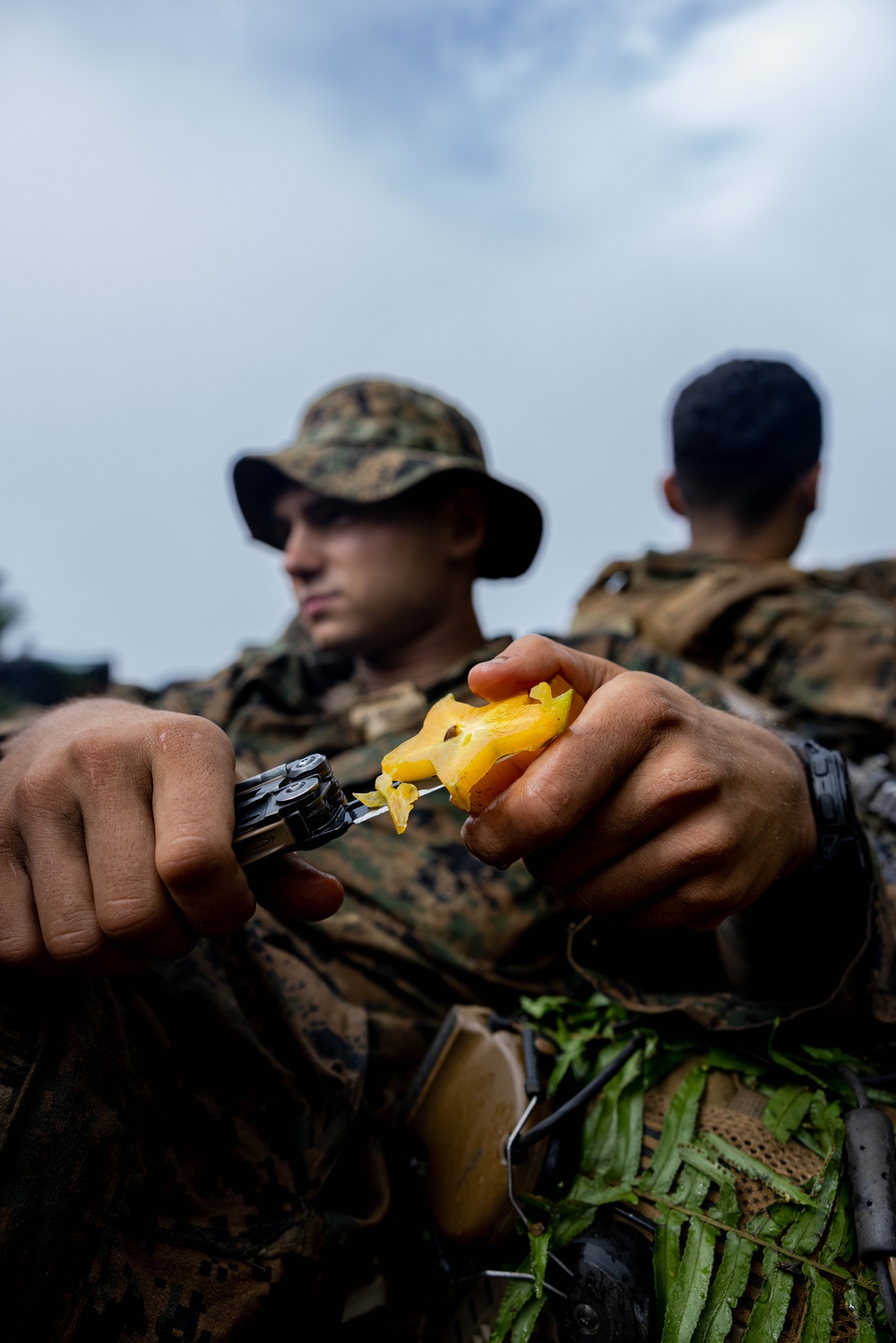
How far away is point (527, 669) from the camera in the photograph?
3.63 feet

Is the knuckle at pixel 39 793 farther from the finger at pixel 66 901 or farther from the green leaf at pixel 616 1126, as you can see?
the green leaf at pixel 616 1126

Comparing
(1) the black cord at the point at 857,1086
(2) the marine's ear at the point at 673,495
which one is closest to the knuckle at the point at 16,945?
(1) the black cord at the point at 857,1086

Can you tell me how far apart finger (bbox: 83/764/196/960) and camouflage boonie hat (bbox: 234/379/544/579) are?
1.80 meters

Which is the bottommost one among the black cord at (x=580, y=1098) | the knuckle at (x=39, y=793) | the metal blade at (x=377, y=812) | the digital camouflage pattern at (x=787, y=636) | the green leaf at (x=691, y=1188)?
the green leaf at (x=691, y=1188)

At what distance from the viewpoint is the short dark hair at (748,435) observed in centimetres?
391

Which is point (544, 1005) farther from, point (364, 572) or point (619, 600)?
point (619, 600)

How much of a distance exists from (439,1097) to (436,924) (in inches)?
18.2

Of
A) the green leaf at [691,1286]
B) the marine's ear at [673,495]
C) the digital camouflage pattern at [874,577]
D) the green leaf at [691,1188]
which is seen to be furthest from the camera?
the digital camouflage pattern at [874,577]

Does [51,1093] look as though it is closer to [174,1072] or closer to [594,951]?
[174,1072]

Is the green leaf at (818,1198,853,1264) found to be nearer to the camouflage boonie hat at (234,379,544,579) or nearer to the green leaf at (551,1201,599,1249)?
the green leaf at (551,1201,599,1249)

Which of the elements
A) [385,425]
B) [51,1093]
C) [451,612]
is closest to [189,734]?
[51,1093]

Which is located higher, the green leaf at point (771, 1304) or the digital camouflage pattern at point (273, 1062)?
the digital camouflage pattern at point (273, 1062)

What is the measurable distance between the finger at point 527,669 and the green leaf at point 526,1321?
3.11 ft

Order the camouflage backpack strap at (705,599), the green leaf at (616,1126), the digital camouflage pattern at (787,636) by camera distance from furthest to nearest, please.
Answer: the camouflage backpack strap at (705,599), the digital camouflage pattern at (787,636), the green leaf at (616,1126)
